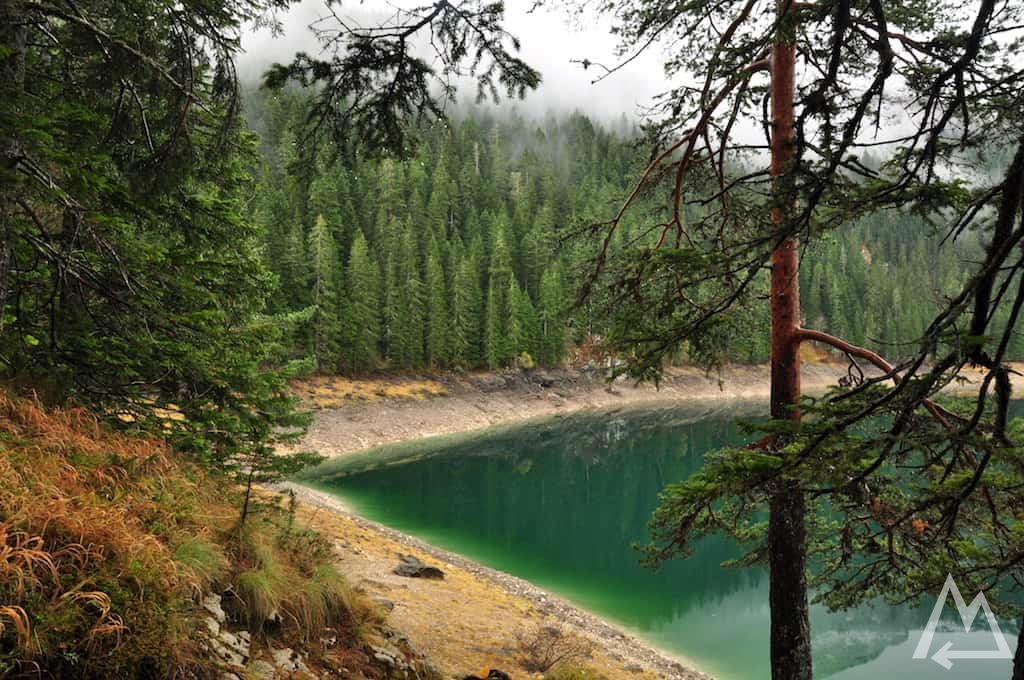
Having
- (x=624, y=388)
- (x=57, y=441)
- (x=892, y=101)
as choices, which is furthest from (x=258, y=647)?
(x=624, y=388)

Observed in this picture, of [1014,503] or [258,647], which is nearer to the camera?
[1014,503]

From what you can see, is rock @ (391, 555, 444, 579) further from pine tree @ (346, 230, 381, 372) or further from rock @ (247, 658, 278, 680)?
pine tree @ (346, 230, 381, 372)

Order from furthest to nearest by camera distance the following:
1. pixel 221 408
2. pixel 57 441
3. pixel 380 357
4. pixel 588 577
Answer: pixel 380 357 → pixel 588 577 → pixel 221 408 → pixel 57 441

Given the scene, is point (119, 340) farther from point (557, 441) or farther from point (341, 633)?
point (557, 441)

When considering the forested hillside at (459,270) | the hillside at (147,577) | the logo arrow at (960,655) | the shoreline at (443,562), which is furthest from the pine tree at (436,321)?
the hillside at (147,577)

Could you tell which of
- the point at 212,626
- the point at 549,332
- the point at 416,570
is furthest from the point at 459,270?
the point at 212,626

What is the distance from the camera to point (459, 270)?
53344mm

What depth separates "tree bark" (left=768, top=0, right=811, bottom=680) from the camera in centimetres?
507

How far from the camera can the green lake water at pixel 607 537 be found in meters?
14.0

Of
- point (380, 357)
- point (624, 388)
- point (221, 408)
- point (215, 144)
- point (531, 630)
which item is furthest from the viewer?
point (624, 388)

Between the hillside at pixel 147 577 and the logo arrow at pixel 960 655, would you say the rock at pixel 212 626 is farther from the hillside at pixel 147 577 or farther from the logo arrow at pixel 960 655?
the logo arrow at pixel 960 655

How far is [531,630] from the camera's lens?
423 inches

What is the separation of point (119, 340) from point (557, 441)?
3739 cm

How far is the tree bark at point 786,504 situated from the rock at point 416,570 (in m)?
9.72
